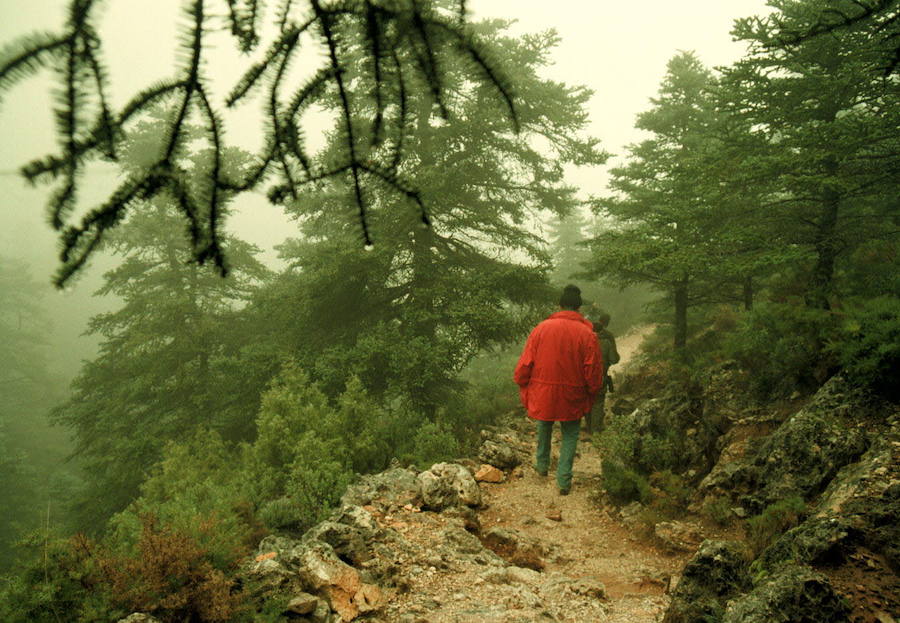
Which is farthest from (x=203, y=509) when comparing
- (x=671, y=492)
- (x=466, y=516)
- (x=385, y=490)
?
(x=671, y=492)

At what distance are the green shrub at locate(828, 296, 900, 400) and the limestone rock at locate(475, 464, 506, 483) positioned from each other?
4.11m

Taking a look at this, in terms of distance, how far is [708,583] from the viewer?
3223 mm

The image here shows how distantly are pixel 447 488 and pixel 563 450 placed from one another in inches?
65.6

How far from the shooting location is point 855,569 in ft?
9.14

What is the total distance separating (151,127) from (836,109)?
1757cm

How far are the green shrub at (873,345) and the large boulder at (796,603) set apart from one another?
2558 mm

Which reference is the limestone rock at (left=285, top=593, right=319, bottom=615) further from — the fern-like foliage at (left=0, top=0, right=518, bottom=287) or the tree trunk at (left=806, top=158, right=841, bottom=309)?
the tree trunk at (left=806, top=158, right=841, bottom=309)

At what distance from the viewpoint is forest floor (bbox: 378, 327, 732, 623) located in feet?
11.7

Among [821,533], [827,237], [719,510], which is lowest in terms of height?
[719,510]

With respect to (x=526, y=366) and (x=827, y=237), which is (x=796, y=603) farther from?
(x=827, y=237)

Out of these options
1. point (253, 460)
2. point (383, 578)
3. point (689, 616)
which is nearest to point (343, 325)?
point (253, 460)

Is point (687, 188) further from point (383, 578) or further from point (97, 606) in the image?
point (97, 606)

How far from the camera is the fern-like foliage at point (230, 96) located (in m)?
1.28

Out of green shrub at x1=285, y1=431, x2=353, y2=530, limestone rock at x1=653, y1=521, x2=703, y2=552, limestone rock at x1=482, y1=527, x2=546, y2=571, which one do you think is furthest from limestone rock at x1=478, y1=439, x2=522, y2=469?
limestone rock at x1=653, y1=521, x2=703, y2=552
